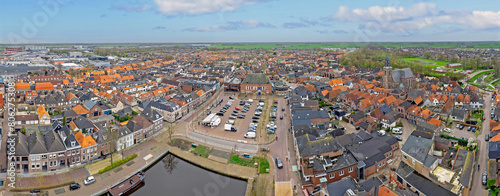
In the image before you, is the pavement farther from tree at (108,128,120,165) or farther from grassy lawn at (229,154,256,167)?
tree at (108,128,120,165)

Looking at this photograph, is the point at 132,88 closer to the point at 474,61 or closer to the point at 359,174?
the point at 359,174

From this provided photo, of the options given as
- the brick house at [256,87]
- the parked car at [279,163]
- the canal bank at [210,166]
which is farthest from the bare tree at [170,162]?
the brick house at [256,87]

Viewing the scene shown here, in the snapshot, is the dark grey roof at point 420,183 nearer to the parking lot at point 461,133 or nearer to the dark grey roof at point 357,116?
the dark grey roof at point 357,116

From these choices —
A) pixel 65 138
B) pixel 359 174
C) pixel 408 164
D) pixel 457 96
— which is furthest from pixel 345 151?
pixel 457 96

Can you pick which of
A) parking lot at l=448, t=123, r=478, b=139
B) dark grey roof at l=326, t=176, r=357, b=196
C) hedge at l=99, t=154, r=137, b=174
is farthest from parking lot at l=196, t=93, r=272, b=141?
parking lot at l=448, t=123, r=478, b=139

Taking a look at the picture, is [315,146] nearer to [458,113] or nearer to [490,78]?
[458,113]

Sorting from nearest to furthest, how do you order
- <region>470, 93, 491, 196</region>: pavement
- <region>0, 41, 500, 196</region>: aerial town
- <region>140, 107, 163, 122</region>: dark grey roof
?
1. <region>470, 93, 491, 196</region>: pavement
2. <region>0, 41, 500, 196</region>: aerial town
3. <region>140, 107, 163, 122</region>: dark grey roof
